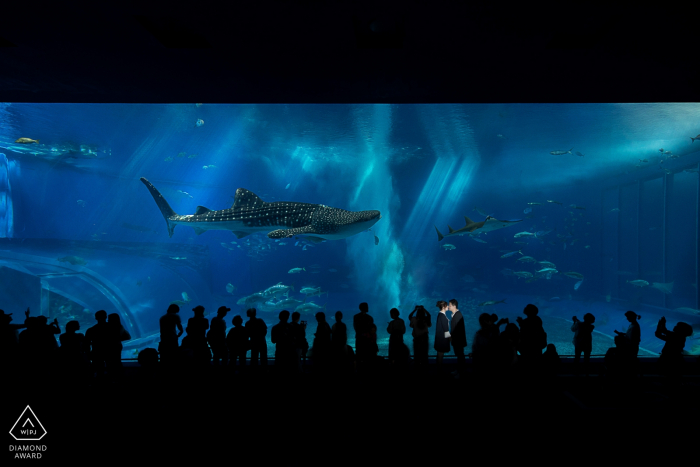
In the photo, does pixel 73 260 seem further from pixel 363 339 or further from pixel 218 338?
pixel 363 339

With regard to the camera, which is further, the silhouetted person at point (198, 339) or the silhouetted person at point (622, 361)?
the silhouetted person at point (198, 339)

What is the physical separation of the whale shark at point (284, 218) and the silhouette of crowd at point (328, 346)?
10.1ft

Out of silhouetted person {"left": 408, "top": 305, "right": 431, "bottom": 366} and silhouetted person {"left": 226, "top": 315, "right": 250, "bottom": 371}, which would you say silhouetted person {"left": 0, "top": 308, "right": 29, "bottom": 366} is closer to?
silhouetted person {"left": 226, "top": 315, "right": 250, "bottom": 371}

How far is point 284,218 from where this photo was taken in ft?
26.6

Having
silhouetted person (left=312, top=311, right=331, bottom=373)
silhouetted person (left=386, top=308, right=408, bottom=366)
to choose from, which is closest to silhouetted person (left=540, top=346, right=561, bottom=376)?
silhouetted person (left=386, top=308, right=408, bottom=366)

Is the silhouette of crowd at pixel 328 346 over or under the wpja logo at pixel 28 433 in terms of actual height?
over

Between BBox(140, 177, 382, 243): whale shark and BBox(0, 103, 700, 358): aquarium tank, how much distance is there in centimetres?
6

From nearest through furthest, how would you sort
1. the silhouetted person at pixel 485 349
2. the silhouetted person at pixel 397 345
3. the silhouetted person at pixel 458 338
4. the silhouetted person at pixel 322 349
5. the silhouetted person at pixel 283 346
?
the silhouetted person at pixel 485 349 → the silhouetted person at pixel 322 349 → the silhouetted person at pixel 283 346 → the silhouetted person at pixel 397 345 → the silhouetted person at pixel 458 338

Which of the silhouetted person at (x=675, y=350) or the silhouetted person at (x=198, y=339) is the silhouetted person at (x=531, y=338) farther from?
the silhouetted person at (x=198, y=339)

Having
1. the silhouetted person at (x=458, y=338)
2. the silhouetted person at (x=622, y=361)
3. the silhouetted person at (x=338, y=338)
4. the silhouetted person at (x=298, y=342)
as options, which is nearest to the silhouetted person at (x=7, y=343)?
the silhouetted person at (x=298, y=342)
